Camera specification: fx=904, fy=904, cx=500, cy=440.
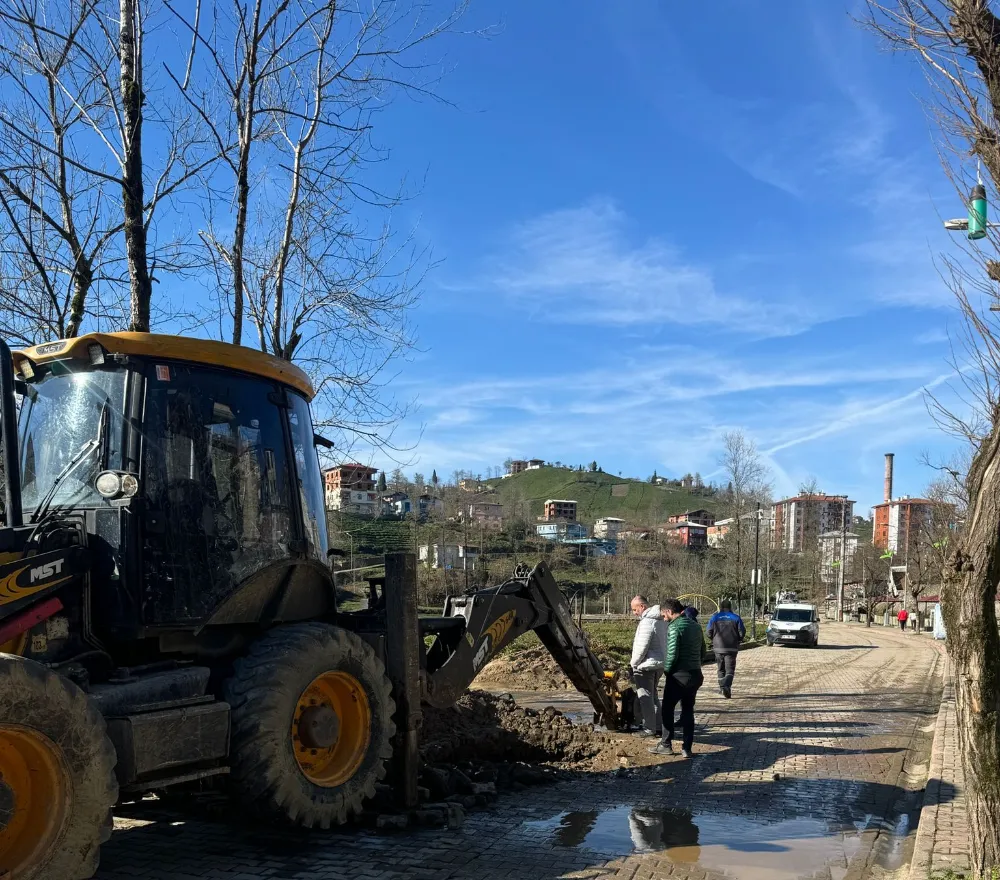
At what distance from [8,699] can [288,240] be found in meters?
9.27

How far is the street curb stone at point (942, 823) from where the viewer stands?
18.3 ft

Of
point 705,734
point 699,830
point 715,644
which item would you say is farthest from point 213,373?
point 715,644

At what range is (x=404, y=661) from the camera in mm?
6879

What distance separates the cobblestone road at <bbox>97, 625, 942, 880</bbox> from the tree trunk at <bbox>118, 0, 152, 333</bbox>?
5.50 m

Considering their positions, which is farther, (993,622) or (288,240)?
(288,240)

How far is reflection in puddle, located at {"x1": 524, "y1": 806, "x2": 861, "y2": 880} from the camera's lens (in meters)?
6.02

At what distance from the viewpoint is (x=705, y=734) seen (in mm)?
11031

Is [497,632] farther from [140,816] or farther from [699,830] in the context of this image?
[140,816]

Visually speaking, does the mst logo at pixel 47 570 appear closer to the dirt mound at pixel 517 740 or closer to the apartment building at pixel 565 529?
the dirt mound at pixel 517 740

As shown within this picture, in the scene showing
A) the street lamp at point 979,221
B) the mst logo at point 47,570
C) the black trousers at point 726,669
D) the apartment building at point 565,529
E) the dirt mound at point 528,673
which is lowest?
the dirt mound at point 528,673

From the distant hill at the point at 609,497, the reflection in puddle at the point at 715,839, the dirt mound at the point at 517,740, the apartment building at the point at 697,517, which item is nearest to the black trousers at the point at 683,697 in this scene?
the dirt mound at the point at 517,740

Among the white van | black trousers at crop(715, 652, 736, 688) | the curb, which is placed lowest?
the white van

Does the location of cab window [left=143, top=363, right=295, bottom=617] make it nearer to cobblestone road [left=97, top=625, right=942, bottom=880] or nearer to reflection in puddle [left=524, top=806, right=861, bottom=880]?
cobblestone road [left=97, top=625, right=942, bottom=880]

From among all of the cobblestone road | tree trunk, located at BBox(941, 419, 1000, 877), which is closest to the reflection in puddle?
the cobblestone road
